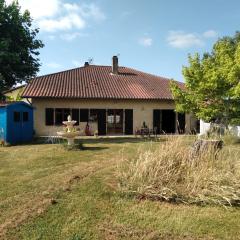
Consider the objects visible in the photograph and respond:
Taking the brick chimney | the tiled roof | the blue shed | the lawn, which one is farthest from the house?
the lawn

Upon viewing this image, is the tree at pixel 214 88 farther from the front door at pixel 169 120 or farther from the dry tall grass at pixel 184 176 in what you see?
the dry tall grass at pixel 184 176

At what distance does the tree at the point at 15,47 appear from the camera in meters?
20.7

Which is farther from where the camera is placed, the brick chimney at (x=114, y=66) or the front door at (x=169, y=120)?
the brick chimney at (x=114, y=66)

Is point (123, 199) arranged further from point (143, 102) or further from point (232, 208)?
point (143, 102)

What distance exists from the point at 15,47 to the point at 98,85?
7898mm

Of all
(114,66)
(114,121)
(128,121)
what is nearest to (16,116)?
(114,121)

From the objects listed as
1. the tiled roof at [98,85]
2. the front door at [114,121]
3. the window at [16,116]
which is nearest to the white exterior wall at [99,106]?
the front door at [114,121]

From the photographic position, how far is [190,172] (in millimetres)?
8430

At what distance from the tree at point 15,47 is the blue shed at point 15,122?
1.86 meters

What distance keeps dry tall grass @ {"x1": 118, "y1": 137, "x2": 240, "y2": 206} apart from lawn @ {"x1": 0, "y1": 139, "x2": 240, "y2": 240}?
0.97 ft

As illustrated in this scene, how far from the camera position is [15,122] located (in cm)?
2044

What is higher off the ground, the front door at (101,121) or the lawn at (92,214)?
the front door at (101,121)

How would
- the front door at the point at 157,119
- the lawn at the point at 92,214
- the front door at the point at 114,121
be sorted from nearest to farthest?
the lawn at the point at 92,214 → the front door at the point at 114,121 → the front door at the point at 157,119

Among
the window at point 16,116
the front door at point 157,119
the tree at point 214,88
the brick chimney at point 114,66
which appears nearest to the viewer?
the tree at point 214,88
